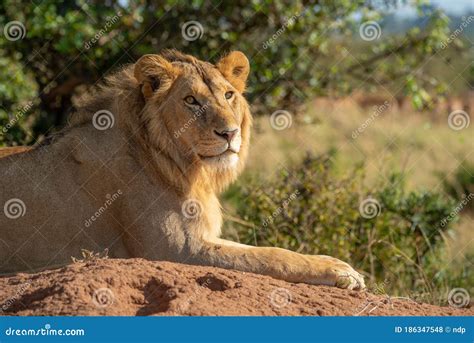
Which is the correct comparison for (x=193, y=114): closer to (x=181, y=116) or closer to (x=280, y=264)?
(x=181, y=116)

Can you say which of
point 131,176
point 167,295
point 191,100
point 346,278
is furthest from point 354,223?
point 167,295

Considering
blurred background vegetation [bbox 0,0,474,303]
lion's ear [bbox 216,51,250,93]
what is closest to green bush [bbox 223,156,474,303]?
blurred background vegetation [bbox 0,0,474,303]

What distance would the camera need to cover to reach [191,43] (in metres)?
10.7

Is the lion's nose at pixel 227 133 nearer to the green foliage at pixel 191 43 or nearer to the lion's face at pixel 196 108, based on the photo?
the lion's face at pixel 196 108

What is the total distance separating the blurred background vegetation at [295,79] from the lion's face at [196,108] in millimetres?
2401

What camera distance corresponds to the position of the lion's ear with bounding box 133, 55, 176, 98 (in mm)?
6992

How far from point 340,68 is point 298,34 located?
1248 millimetres

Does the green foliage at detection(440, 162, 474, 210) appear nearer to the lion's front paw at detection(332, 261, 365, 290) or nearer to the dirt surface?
the lion's front paw at detection(332, 261, 365, 290)

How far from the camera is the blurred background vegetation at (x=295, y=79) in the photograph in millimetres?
9648

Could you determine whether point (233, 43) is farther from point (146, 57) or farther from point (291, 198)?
point (146, 57)

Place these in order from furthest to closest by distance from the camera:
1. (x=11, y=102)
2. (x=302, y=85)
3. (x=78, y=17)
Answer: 1. (x=302, y=85)
2. (x=11, y=102)
3. (x=78, y=17)

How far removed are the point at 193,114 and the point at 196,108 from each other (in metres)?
0.07

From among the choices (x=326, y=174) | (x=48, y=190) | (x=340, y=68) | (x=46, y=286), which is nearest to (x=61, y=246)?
(x=48, y=190)

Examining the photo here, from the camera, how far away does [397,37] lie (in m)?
11.8
